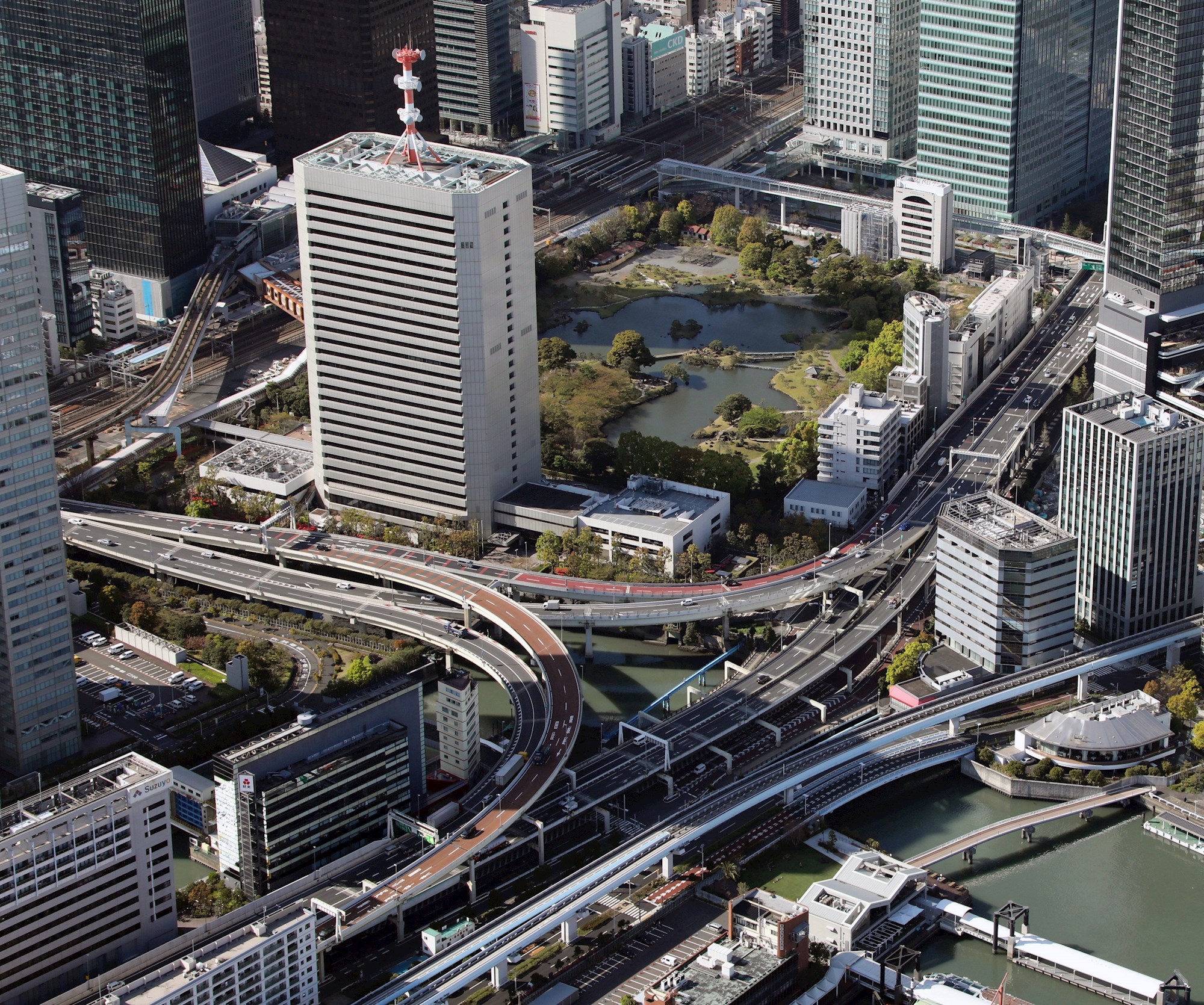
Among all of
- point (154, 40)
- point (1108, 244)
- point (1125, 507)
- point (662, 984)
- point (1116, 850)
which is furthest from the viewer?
point (154, 40)

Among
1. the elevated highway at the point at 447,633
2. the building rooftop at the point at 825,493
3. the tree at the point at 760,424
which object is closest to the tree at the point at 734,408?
the tree at the point at 760,424

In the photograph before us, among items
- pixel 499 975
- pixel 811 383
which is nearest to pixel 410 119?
pixel 811 383

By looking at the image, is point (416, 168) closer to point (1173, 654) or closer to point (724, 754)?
point (724, 754)

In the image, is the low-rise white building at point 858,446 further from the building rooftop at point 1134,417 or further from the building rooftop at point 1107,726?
the building rooftop at point 1107,726

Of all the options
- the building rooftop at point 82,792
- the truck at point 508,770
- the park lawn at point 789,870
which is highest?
the building rooftop at point 82,792

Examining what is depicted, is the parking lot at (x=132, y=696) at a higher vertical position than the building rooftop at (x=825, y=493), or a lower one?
lower

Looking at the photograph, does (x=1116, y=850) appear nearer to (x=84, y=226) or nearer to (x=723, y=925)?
(x=723, y=925)

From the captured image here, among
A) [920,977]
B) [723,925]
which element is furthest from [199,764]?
[920,977]

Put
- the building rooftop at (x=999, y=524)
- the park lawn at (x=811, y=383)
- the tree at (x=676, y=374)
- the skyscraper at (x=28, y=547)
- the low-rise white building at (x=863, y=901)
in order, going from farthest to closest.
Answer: the tree at (x=676, y=374) → the park lawn at (x=811, y=383) → the building rooftop at (x=999, y=524) → the skyscraper at (x=28, y=547) → the low-rise white building at (x=863, y=901)
